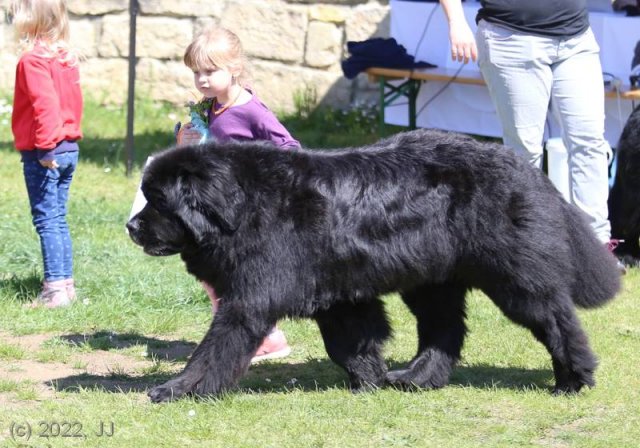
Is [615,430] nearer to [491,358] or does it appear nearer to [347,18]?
[491,358]

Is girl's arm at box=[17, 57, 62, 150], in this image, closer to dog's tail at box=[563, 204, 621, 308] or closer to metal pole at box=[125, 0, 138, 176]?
dog's tail at box=[563, 204, 621, 308]

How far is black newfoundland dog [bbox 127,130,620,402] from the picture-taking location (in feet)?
14.5

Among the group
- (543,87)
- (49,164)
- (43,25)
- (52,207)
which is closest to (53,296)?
(52,207)

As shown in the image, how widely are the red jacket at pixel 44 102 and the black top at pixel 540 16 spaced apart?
2313mm

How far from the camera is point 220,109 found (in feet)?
17.0

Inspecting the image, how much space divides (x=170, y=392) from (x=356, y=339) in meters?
0.82

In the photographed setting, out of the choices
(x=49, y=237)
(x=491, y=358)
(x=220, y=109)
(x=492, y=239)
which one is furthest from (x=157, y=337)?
(x=492, y=239)

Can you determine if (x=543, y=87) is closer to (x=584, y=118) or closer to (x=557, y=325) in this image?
(x=584, y=118)

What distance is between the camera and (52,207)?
623cm

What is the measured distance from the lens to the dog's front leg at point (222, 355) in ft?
14.4

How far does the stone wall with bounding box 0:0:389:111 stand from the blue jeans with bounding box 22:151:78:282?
4954mm

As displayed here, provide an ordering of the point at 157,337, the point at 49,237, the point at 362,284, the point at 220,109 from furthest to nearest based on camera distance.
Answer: the point at 49,237 → the point at 157,337 → the point at 220,109 → the point at 362,284

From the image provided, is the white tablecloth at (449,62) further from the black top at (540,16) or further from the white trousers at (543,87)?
the black top at (540,16)

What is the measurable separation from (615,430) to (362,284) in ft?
3.65
